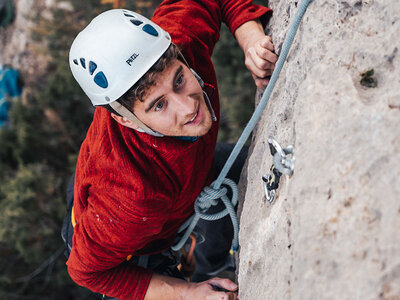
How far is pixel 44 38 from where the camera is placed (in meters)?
7.60

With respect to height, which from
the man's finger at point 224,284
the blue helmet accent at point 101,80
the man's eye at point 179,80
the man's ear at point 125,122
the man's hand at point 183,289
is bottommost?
the man's hand at point 183,289

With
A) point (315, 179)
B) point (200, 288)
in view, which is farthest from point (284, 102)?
point (200, 288)

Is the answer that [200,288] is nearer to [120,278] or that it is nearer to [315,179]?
[120,278]

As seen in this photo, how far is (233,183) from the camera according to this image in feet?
6.91

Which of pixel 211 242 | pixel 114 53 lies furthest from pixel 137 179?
pixel 211 242

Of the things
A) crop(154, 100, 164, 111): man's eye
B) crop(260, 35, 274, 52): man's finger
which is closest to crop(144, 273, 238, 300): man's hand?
crop(154, 100, 164, 111): man's eye

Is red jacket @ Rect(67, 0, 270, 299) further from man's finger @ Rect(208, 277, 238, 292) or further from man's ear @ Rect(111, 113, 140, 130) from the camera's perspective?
man's finger @ Rect(208, 277, 238, 292)

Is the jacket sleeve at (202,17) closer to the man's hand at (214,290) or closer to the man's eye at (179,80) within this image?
the man's eye at (179,80)

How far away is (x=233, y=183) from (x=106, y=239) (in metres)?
0.76

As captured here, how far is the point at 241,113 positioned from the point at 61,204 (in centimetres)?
283

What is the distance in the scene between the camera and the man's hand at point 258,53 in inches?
70.4

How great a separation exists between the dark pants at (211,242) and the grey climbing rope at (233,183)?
0.18 m

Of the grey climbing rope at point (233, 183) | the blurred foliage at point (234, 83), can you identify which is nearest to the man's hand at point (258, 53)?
the grey climbing rope at point (233, 183)

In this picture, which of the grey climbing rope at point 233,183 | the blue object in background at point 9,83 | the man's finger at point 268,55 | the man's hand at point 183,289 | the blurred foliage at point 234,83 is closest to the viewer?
the grey climbing rope at point 233,183
